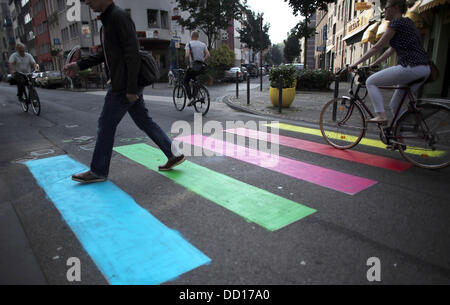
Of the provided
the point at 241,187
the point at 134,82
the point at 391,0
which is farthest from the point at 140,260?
the point at 391,0

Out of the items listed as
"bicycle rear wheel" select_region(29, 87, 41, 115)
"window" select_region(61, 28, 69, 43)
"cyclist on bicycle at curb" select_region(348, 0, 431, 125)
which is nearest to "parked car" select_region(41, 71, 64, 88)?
"window" select_region(61, 28, 69, 43)

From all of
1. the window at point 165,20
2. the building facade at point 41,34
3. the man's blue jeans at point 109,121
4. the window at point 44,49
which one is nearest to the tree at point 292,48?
the window at point 165,20

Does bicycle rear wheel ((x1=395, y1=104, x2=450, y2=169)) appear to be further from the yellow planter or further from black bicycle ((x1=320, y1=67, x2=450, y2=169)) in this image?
the yellow planter

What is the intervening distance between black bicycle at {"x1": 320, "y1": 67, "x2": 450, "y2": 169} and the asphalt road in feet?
0.92

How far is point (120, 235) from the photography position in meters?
2.62

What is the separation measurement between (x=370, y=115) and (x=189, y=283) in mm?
3771

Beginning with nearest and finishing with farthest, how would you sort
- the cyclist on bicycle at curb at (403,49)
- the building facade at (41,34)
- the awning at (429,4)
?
the cyclist on bicycle at curb at (403,49), the awning at (429,4), the building facade at (41,34)

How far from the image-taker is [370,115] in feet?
15.2

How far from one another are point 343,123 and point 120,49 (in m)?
3.46

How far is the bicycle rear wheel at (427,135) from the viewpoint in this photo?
384 cm

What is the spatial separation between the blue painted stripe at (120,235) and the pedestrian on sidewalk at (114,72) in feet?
1.07

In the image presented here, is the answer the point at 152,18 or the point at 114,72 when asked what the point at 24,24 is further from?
the point at 114,72

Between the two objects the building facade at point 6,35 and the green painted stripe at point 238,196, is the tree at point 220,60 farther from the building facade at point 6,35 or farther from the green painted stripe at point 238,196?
the building facade at point 6,35
